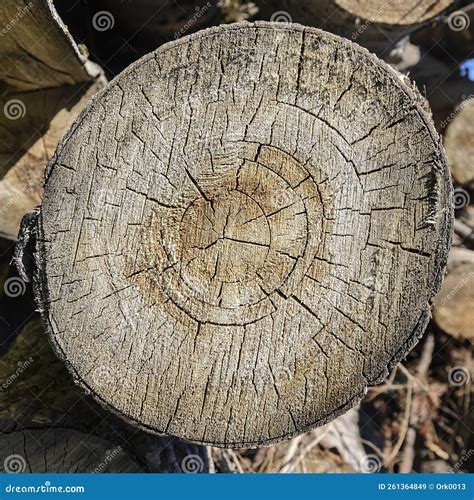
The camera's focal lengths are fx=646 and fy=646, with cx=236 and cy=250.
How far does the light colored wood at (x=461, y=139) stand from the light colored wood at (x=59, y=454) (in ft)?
7.38

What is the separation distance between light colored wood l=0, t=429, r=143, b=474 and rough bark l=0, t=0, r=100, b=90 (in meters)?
1.48

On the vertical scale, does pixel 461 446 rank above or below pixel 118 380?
above

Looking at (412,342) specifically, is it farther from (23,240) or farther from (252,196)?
(23,240)

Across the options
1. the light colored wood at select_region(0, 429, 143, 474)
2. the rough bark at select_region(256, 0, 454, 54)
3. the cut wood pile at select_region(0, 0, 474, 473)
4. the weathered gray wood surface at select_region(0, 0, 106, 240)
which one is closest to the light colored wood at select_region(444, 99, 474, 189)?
the rough bark at select_region(256, 0, 454, 54)

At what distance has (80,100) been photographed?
2.87m

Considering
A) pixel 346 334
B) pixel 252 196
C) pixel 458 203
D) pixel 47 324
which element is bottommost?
pixel 47 324

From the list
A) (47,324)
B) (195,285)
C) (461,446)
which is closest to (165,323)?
(195,285)

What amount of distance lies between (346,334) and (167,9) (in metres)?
1.66

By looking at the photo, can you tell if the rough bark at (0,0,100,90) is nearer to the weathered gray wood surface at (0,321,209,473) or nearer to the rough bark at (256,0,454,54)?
the rough bark at (256,0,454,54)

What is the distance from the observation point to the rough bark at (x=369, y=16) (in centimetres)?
271

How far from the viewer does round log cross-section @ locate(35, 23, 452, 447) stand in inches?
76.9

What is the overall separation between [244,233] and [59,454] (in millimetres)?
1199
